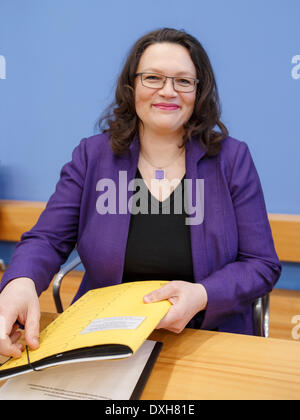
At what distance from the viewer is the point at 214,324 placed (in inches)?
39.2

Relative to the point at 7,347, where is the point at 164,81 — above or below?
above

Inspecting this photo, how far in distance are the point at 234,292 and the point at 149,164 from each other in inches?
21.3

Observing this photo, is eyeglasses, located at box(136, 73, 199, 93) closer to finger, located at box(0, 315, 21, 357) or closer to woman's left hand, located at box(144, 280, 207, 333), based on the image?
woman's left hand, located at box(144, 280, 207, 333)

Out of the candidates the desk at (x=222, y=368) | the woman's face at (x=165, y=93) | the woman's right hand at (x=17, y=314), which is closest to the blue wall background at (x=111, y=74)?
the woman's face at (x=165, y=93)

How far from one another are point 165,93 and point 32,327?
770mm

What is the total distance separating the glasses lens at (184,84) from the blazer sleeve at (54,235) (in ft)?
1.27

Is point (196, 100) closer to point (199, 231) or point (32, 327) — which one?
point (199, 231)

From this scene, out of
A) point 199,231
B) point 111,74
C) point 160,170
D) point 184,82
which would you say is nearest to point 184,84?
point 184,82

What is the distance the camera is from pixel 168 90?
1.10 meters

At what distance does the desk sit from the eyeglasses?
74 centimetres

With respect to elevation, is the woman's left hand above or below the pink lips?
below

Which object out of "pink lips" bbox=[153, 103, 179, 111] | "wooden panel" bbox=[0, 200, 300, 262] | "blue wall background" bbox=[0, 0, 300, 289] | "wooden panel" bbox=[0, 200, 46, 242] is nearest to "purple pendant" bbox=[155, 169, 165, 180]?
"pink lips" bbox=[153, 103, 179, 111]

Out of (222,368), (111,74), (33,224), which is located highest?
(111,74)

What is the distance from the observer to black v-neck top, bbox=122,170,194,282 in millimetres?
1103
